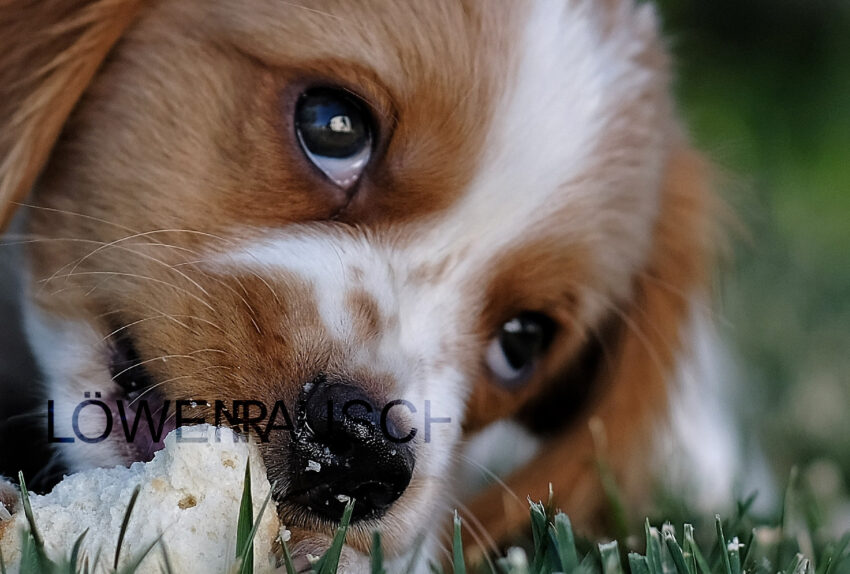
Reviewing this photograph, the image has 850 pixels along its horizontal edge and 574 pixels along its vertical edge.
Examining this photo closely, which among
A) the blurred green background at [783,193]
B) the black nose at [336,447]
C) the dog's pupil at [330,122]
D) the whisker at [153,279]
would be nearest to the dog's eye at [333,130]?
the dog's pupil at [330,122]

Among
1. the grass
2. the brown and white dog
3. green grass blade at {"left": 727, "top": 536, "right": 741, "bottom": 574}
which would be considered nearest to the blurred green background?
the brown and white dog

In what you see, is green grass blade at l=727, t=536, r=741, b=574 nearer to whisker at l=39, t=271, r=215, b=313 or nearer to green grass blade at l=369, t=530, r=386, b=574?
green grass blade at l=369, t=530, r=386, b=574

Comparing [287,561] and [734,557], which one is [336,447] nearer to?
[287,561]

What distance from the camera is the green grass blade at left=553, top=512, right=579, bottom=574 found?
1521mm

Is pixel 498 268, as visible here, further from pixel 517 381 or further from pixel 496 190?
pixel 517 381

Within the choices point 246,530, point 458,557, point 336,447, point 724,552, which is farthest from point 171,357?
point 724,552

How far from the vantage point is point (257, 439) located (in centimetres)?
156

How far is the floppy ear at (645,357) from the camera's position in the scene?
2.55 m

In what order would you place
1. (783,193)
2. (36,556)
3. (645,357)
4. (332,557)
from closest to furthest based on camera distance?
(36,556), (332,557), (645,357), (783,193)

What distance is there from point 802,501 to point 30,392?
→ 1575mm

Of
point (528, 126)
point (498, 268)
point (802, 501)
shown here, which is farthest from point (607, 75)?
point (802, 501)

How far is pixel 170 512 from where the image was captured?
139 cm

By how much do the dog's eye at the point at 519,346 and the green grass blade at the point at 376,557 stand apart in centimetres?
76

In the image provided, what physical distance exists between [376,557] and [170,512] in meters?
0.31
